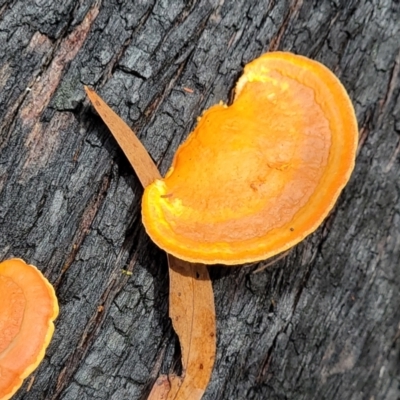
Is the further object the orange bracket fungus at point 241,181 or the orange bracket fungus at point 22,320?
the orange bracket fungus at point 241,181

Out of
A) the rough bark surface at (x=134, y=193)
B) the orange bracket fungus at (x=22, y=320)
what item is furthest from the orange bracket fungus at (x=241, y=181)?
the orange bracket fungus at (x=22, y=320)

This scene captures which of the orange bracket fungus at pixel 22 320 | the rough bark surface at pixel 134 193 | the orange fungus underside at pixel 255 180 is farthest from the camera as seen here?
the rough bark surface at pixel 134 193

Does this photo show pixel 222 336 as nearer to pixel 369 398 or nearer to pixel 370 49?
pixel 369 398

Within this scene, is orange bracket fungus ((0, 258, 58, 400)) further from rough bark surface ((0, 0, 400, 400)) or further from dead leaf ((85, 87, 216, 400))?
dead leaf ((85, 87, 216, 400))

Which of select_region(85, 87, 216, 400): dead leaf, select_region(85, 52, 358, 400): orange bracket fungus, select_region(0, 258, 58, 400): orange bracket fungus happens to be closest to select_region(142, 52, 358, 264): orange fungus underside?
select_region(85, 52, 358, 400): orange bracket fungus

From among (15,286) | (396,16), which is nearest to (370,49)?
(396,16)

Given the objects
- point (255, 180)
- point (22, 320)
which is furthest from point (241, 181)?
point (22, 320)

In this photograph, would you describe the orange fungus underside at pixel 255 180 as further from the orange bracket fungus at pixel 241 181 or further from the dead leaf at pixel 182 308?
the dead leaf at pixel 182 308
